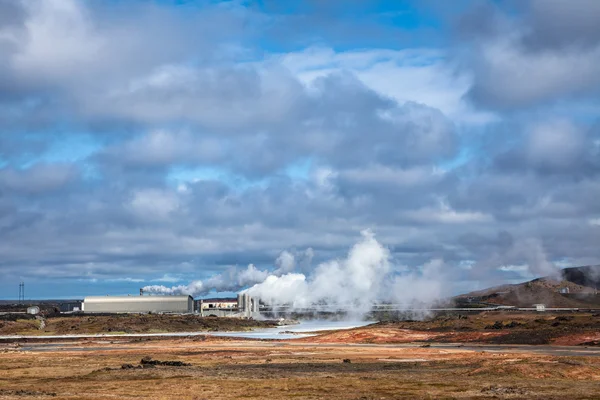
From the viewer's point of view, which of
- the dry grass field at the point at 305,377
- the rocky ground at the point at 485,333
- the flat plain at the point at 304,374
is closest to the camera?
the dry grass field at the point at 305,377

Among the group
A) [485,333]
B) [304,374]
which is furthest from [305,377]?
[485,333]

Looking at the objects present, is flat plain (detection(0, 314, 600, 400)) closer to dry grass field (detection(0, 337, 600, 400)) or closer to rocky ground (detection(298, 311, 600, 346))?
dry grass field (detection(0, 337, 600, 400))

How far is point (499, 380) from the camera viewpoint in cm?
6222

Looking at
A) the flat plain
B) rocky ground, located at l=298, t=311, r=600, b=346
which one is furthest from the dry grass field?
rocky ground, located at l=298, t=311, r=600, b=346

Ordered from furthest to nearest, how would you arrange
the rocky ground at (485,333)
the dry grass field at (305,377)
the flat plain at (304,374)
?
the rocky ground at (485,333), the flat plain at (304,374), the dry grass field at (305,377)

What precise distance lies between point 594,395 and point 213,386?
28496 mm

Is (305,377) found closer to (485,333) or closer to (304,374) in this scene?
(304,374)

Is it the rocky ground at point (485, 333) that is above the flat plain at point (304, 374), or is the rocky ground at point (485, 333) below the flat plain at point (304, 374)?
above

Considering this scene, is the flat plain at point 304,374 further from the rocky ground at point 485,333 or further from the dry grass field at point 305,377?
the rocky ground at point 485,333

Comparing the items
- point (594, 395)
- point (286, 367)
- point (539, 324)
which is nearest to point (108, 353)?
point (286, 367)

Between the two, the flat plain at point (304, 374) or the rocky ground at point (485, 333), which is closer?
the flat plain at point (304, 374)

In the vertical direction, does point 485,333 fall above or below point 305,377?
above

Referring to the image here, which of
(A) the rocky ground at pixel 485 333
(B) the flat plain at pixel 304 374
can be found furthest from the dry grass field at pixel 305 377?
(A) the rocky ground at pixel 485 333

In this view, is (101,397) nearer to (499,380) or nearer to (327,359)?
(499,380)
